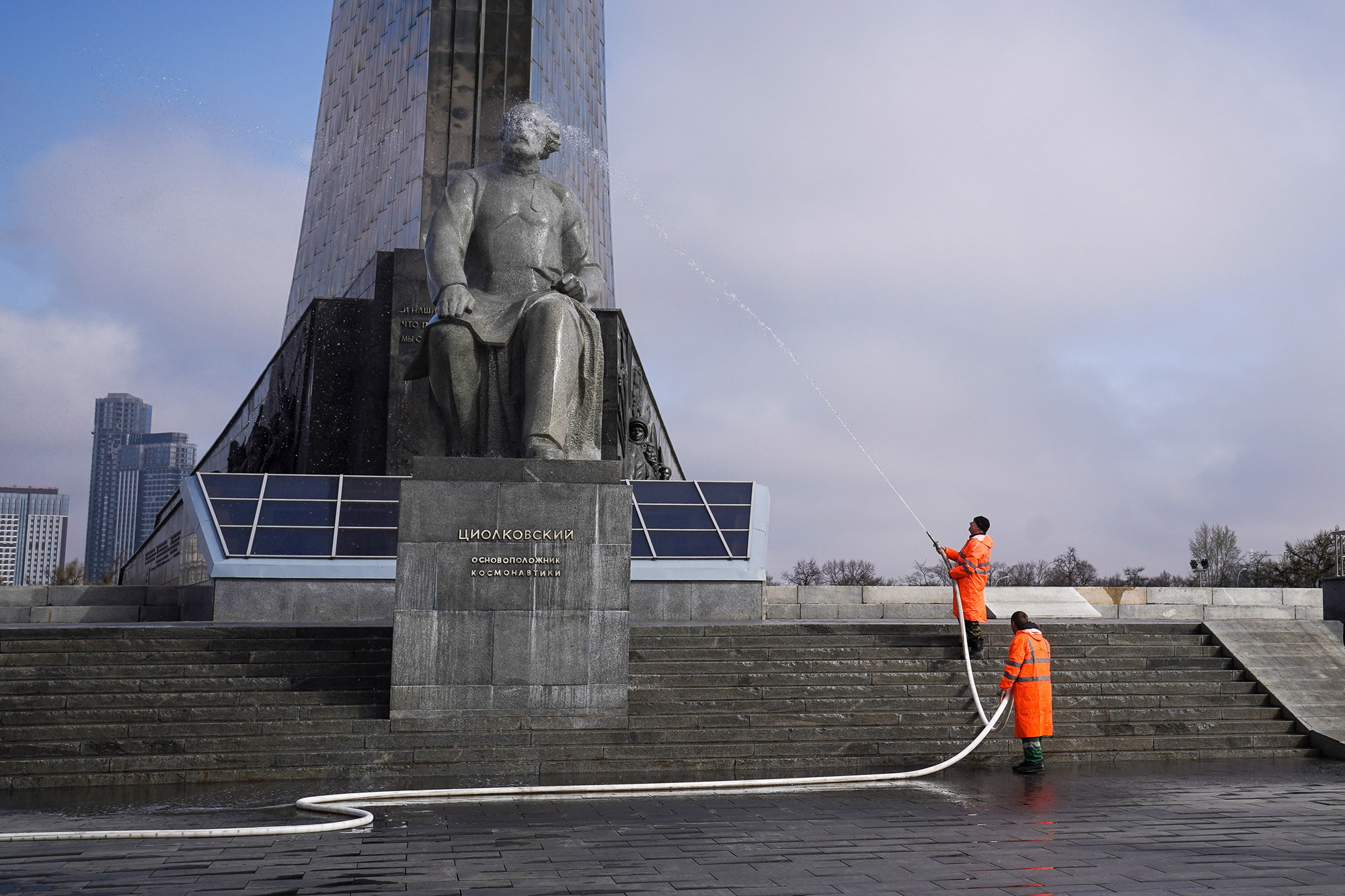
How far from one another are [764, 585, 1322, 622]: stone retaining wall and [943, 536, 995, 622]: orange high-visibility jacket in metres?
7.21

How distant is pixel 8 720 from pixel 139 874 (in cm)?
545

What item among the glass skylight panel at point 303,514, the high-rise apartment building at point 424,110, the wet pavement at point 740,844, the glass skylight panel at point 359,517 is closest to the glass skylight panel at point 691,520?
the glass skylight panel at point 359,517

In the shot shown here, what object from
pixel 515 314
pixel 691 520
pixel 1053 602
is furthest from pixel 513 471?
pixel 1053 602

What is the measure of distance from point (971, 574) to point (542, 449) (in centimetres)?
→ 469

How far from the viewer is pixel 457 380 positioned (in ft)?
Answer: 36.4

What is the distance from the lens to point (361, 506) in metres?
19.2

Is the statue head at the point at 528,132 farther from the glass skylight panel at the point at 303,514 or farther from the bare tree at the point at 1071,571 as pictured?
the bare tree at the point at 1071,571

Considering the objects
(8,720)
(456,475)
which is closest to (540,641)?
(456,475)

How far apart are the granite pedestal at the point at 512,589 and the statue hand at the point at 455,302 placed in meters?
1.34

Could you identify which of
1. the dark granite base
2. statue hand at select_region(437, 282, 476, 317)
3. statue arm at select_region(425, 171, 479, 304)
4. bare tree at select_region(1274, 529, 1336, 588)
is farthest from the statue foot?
bare tree at select_region(1274, 529, 1336, 588)

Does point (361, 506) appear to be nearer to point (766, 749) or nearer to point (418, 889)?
point (766, 749)

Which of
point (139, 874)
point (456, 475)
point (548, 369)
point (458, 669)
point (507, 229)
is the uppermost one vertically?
point (507, 229)

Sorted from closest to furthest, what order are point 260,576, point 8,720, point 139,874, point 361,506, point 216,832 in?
point 139,874
point 216,832
point 8,720
point 260,576
point 361,506

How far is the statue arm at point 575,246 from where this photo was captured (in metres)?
11.8
